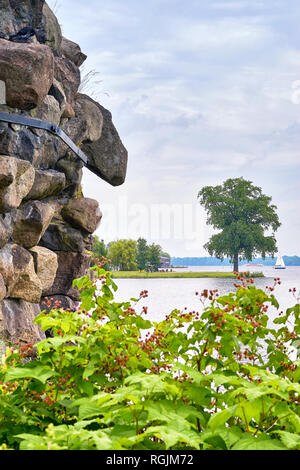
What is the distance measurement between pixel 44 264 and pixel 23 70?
8.20 ft

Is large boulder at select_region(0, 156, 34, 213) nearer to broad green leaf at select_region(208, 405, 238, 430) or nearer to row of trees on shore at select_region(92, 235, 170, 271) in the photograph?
broad green leaf at select_region(208, 405, 238, 430)

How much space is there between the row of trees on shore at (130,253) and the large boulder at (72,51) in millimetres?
35771

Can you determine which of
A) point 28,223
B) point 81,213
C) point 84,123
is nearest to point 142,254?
point 84,123

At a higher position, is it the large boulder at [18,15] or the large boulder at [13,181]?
the large boulder at [18,15]

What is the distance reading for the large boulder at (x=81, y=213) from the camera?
7.84 metres

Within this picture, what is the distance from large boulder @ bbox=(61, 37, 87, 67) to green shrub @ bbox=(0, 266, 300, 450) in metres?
6.23

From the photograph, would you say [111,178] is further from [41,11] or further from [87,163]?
[41,11]

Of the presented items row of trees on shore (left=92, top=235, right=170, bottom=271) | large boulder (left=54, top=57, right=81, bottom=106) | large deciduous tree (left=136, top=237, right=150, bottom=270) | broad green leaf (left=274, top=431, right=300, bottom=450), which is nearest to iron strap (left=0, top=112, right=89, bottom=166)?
large boulder (left=54, top=57, right=81, bottom=106)

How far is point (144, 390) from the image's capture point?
1.76m

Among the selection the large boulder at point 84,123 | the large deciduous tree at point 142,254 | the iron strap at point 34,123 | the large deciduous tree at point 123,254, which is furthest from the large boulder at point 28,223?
the large deciduous tree at point 142,254

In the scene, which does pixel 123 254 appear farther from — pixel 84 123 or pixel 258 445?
pixel 258 445

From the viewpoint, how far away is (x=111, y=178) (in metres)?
8.94

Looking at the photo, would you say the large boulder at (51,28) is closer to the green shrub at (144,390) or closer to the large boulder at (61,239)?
the large boulder at (61,239)

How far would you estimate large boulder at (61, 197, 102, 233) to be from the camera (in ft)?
25.7
